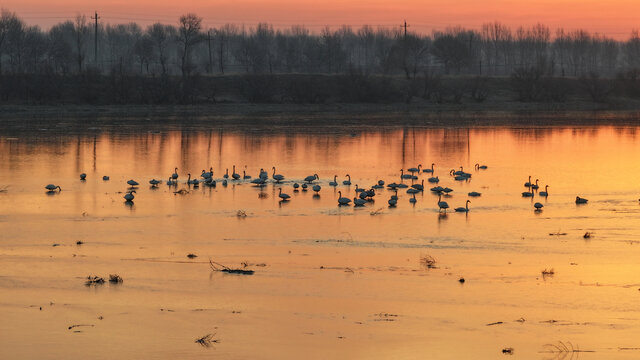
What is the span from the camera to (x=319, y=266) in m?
21.6

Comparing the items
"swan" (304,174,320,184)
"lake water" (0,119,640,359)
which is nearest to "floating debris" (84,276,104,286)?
"lake water" (0,119,640,359)

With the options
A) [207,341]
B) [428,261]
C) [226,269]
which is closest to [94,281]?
[226,269]

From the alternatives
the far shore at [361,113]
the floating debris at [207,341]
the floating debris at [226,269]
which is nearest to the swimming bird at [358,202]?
the floating debris at [226,269]

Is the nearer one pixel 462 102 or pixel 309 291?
pixel 309 291

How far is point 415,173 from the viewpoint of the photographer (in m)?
39.6

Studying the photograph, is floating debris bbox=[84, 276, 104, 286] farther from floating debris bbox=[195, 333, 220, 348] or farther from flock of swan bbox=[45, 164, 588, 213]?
flock of swan bbox=[45, 164, 588, 213]

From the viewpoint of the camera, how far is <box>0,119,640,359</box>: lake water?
16.3 m

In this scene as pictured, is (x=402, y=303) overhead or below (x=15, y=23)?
below

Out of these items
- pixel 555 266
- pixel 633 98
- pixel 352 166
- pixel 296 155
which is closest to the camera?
pixel 555 266

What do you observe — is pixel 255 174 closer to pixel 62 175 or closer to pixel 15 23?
pixel 62 175

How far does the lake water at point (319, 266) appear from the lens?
16.3 meters

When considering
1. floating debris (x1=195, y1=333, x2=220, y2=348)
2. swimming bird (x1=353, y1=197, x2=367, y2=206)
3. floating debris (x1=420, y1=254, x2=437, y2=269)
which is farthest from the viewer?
swimming bird (x1=353, y1=197, x2=367, y2=206)

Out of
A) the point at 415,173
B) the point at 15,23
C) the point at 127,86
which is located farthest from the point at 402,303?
the point at 15,23

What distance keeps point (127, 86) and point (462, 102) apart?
3053 cm
